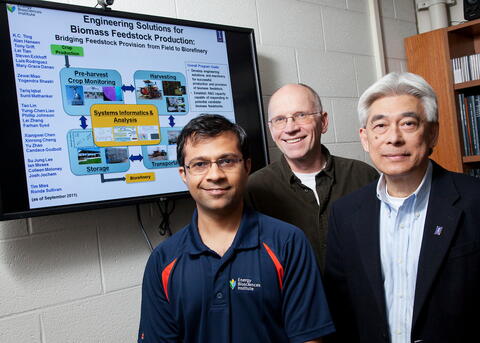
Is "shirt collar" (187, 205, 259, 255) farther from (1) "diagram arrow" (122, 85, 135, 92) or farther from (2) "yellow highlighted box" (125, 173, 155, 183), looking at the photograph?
(1) "diagram arrow" (122, 85, 135, 92)

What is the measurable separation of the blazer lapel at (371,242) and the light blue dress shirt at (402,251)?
0.09 feet

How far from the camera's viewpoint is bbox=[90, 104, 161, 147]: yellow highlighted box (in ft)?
5.52

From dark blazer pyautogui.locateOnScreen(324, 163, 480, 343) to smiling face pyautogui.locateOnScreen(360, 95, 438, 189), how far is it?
0.30ft

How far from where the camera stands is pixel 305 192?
1775mm

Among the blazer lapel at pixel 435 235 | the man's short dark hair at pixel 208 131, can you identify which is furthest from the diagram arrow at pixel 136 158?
the blazer lapel at pixel 435 235

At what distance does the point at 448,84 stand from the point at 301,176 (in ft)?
5.12

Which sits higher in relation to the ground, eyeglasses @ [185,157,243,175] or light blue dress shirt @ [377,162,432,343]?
eyeglasses @ [185,157,243,175]

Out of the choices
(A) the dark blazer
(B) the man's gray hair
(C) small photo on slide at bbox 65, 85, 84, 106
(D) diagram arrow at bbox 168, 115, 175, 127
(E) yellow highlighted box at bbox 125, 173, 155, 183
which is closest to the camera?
(A) the dark blazer

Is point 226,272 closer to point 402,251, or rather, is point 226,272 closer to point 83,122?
point 402,251

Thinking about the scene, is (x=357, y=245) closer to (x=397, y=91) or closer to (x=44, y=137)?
(x=397, y=91)

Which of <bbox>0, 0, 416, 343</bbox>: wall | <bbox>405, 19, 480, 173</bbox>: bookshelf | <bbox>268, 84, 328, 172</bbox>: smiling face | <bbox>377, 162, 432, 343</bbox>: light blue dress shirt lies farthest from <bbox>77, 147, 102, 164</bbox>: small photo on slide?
→ <bbox>405, 19, 480, 173</bbox>: bookshelf

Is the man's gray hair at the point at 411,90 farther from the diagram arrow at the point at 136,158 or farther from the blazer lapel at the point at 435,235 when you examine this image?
the diagram arrow at the point at 136,158

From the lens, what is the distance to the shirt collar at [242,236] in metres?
1.29

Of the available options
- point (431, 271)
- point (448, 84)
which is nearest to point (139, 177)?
point (431, 271)
